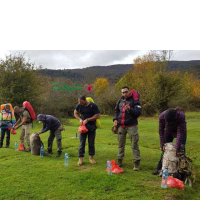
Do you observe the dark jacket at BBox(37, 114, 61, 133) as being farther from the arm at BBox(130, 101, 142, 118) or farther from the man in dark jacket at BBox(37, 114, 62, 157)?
the arm at BBox(130, 101, 142, 118)

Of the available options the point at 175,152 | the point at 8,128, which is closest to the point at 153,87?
the point at 8,128

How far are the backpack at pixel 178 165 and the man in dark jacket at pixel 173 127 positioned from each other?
0.15 m

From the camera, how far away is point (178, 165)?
236 inches

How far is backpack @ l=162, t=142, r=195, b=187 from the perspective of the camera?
232 inches

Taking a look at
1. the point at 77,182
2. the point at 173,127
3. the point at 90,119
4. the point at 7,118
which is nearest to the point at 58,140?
the point at 90,119

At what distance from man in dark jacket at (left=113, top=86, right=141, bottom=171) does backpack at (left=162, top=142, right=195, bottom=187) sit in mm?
927

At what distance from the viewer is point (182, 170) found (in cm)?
589

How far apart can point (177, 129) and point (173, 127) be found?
0.58 ft

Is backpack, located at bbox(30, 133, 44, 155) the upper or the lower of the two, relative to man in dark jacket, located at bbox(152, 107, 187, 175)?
lower

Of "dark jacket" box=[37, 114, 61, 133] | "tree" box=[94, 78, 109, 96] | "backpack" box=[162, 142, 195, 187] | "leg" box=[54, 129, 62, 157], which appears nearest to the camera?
"backpack" box=[162, 142, 195, 187]

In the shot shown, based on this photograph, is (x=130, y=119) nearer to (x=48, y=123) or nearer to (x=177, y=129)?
(x=177, y=129)

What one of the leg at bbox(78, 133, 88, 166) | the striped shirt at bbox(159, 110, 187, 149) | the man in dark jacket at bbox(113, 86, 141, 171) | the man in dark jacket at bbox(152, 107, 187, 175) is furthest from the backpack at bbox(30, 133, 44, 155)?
the striped shirt at bbox(159, 110, 187, 149)

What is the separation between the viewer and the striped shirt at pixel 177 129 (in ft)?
19.8

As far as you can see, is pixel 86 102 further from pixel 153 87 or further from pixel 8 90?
pixel 153 87
